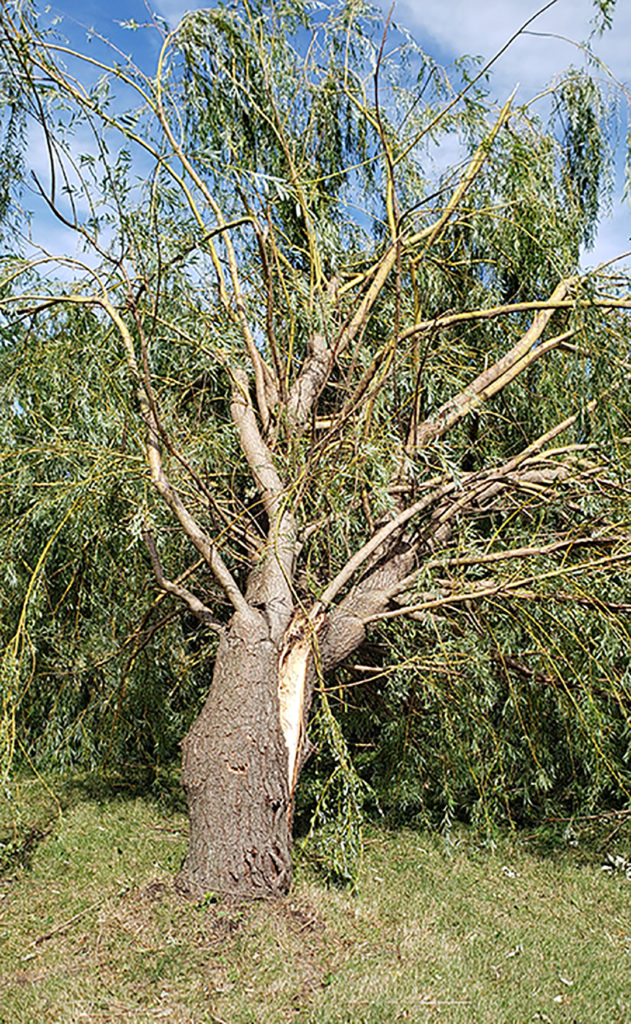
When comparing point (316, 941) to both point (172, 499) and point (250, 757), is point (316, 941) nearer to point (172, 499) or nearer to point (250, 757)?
point (250, 757)

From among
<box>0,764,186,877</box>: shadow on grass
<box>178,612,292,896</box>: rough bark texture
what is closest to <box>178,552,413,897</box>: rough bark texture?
<box>178,612,292,896</box>: rough bark texture

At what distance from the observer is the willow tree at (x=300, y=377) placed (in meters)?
3.66

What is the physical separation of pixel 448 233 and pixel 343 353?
1.14 metres

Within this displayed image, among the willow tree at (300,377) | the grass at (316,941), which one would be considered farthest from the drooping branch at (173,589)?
the grass at (316,941)

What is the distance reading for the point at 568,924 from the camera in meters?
3.67

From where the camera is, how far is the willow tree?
3.66 metres

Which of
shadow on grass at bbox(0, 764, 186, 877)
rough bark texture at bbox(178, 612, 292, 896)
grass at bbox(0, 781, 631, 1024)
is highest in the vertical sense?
rough bark texture at bbox(178, 612, 292, 896)

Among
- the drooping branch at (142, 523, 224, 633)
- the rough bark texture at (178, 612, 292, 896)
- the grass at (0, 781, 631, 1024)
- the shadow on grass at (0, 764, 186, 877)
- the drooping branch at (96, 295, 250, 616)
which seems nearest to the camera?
the grass at (0, 781, 631, 1024)

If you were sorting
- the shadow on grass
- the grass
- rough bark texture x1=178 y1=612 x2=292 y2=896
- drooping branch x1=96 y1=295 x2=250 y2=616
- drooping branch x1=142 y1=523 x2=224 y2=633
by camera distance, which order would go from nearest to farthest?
the grass < rough bark texture x1=178 y1=612 x2=292 y2=896 < drooping branch x1=96 y1=295 x2=250 y2=616 < drooping branch x1=142 y1=523 x2=224 y2=633 < the shadow on grass

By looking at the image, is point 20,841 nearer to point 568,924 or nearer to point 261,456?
point 261,456

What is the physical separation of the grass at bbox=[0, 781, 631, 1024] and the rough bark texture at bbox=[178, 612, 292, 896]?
0.12 meters

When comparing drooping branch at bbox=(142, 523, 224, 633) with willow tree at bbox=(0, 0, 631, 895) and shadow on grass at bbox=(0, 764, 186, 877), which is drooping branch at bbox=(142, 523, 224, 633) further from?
shadow on grass at bbox=(0, 764, 186, 877)

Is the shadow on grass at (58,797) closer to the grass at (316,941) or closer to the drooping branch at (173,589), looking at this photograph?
the grass at (316,941)

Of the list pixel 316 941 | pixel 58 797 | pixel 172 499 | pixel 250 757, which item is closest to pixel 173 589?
pixel 172 499
